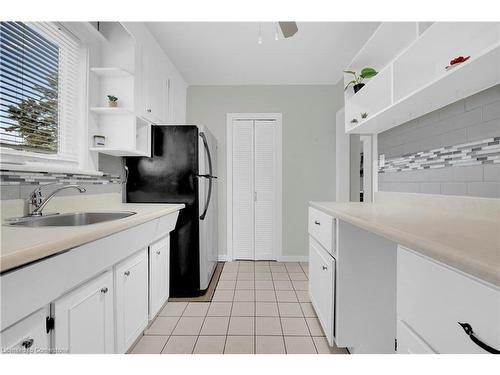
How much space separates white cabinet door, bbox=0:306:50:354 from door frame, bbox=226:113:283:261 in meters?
2.86

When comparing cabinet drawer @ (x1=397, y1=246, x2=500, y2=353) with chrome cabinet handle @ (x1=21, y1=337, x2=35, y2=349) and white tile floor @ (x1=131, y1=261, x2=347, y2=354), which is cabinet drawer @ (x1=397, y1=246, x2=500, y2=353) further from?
chrome cabinet handle @ (x1=21, y1=337, x2=35, y2=349)

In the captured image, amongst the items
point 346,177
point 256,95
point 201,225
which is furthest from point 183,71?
point 346,177

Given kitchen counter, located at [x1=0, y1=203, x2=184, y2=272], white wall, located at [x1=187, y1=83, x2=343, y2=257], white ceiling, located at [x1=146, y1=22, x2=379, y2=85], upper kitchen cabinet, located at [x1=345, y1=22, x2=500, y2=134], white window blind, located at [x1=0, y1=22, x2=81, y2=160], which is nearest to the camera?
kitchen counter, located at [x1=0, y1=203, x2=184, y2=272]

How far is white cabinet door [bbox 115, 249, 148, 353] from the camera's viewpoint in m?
1.42

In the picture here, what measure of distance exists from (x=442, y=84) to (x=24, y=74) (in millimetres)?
2155

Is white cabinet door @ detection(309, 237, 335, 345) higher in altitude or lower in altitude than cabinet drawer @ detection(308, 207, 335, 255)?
lower

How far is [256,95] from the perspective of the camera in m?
3.74

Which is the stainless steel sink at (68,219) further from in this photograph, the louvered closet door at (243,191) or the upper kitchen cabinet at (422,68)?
the louvered closet door at (243,191)

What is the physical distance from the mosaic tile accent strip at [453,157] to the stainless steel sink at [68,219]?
6.08 ft

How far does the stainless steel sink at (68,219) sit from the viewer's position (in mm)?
1288

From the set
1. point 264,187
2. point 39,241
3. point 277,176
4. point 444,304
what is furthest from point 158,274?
point 277,176

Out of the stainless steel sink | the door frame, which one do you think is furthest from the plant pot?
the stainless steel sink

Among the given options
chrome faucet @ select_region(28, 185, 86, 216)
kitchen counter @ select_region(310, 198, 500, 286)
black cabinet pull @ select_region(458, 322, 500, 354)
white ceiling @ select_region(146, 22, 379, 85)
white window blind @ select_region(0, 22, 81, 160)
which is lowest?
black cabinet pull @ select_region(458, 322, 500, 354)

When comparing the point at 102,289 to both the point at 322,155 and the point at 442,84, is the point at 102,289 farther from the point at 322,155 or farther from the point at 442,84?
the point at 322,155
